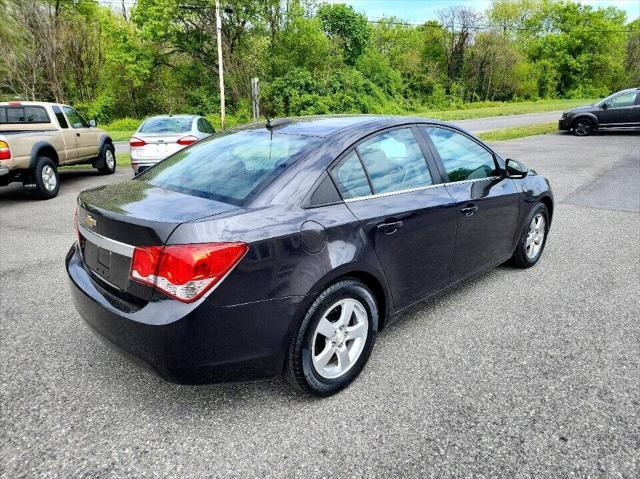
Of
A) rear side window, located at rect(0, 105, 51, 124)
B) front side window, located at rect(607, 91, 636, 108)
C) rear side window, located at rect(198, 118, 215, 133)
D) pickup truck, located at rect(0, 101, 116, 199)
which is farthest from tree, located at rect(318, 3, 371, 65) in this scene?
rear side window, located at rect(0, 105, 51, 124)

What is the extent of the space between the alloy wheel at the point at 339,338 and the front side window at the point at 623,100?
18.3m

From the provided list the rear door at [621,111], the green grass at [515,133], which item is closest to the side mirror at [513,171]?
the green grass at [515,133]

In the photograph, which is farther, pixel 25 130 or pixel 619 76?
pixel 619 76

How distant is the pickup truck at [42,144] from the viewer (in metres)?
7.89

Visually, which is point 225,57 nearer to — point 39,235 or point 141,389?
point 39,235

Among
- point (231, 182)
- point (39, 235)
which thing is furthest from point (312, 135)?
point (39, 235)

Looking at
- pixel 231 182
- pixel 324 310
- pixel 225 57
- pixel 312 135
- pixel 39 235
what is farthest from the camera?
pixel 225 57

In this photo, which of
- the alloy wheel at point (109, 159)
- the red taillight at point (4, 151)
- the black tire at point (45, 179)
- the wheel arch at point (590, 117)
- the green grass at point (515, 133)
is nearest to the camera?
the red taillight at point (4, 151)

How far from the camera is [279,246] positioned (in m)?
2.22

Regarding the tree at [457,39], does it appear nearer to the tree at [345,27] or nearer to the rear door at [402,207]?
the tree at [345,27]

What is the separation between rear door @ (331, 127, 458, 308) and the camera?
269cm

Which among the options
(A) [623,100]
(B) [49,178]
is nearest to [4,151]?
(B) [49,178]

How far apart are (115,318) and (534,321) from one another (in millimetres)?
2840

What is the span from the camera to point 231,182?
259cm
